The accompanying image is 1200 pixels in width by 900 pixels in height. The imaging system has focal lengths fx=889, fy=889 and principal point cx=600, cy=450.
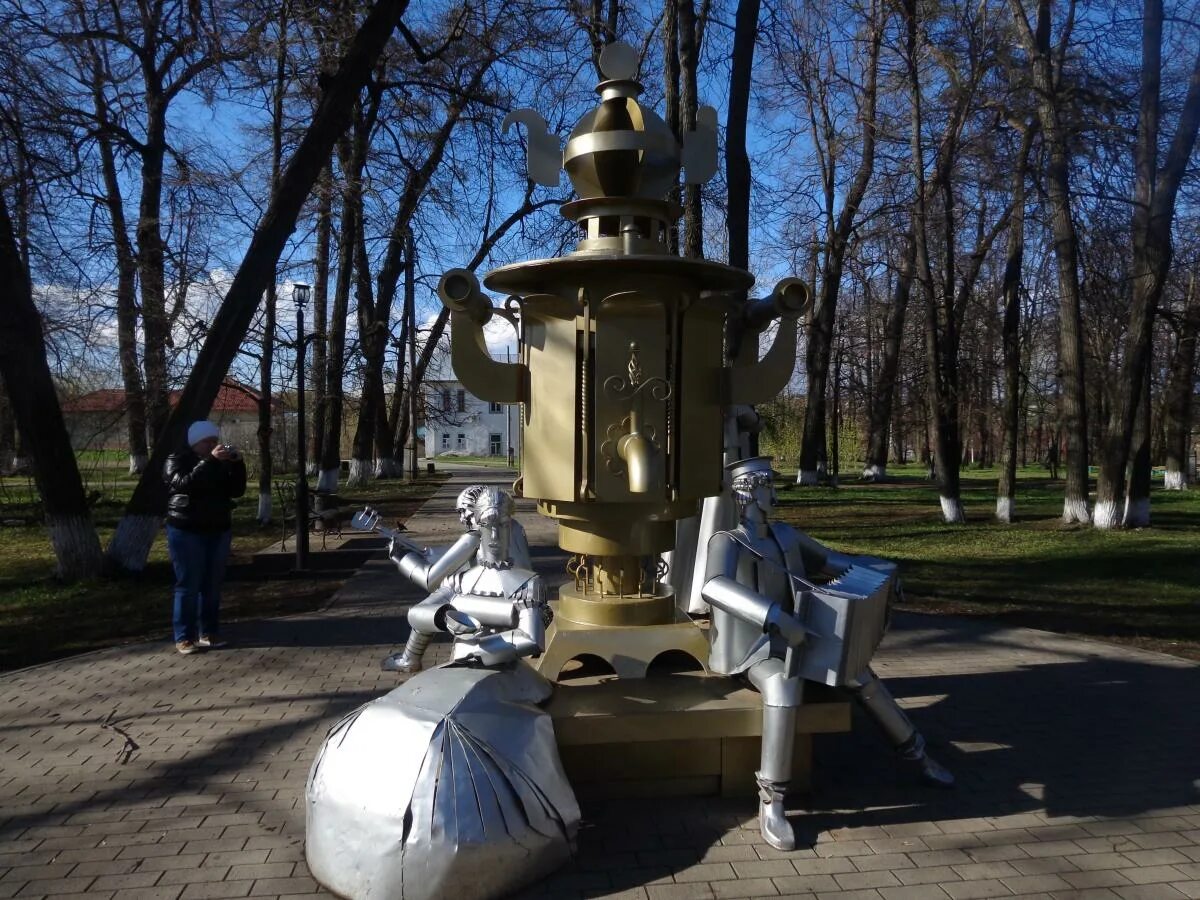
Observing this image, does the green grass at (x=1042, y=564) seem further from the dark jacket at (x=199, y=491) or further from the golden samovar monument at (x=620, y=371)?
the dark jacket at (x=199, y=491)

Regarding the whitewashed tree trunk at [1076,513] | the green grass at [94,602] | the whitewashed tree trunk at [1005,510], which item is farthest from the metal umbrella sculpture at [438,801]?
the whitewashed tree trunk at [1005,510]

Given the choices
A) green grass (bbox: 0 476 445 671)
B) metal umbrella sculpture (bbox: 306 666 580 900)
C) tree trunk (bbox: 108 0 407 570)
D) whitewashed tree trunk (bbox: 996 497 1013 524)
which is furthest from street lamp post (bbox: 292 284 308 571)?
whitewashed tree trunk (bbox: 996 497 1013 524)

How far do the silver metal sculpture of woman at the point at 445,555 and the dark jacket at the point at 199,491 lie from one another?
2.63m

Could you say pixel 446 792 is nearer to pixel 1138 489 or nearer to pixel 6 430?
pixel 6 430

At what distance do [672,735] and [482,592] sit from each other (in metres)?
1.06

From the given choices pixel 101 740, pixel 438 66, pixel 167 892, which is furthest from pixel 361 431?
pixel 167 892

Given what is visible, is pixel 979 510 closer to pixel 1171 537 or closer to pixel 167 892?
pixel 1171 537

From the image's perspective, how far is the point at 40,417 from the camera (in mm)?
9172

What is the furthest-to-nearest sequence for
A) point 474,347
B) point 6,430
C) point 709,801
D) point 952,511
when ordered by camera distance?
point 952,511 < point 6,430 < point 474,347 < point 709,801

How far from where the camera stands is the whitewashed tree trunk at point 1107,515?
573 inches

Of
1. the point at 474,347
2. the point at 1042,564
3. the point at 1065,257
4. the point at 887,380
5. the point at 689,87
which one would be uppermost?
the point at 689,87

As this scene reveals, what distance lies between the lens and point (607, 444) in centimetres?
405

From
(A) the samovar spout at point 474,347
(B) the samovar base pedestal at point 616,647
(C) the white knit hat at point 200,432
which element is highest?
(A) the samovar spout at point 474,347

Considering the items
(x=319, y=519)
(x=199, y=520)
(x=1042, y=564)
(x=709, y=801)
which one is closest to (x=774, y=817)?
(x=709, y=801)
